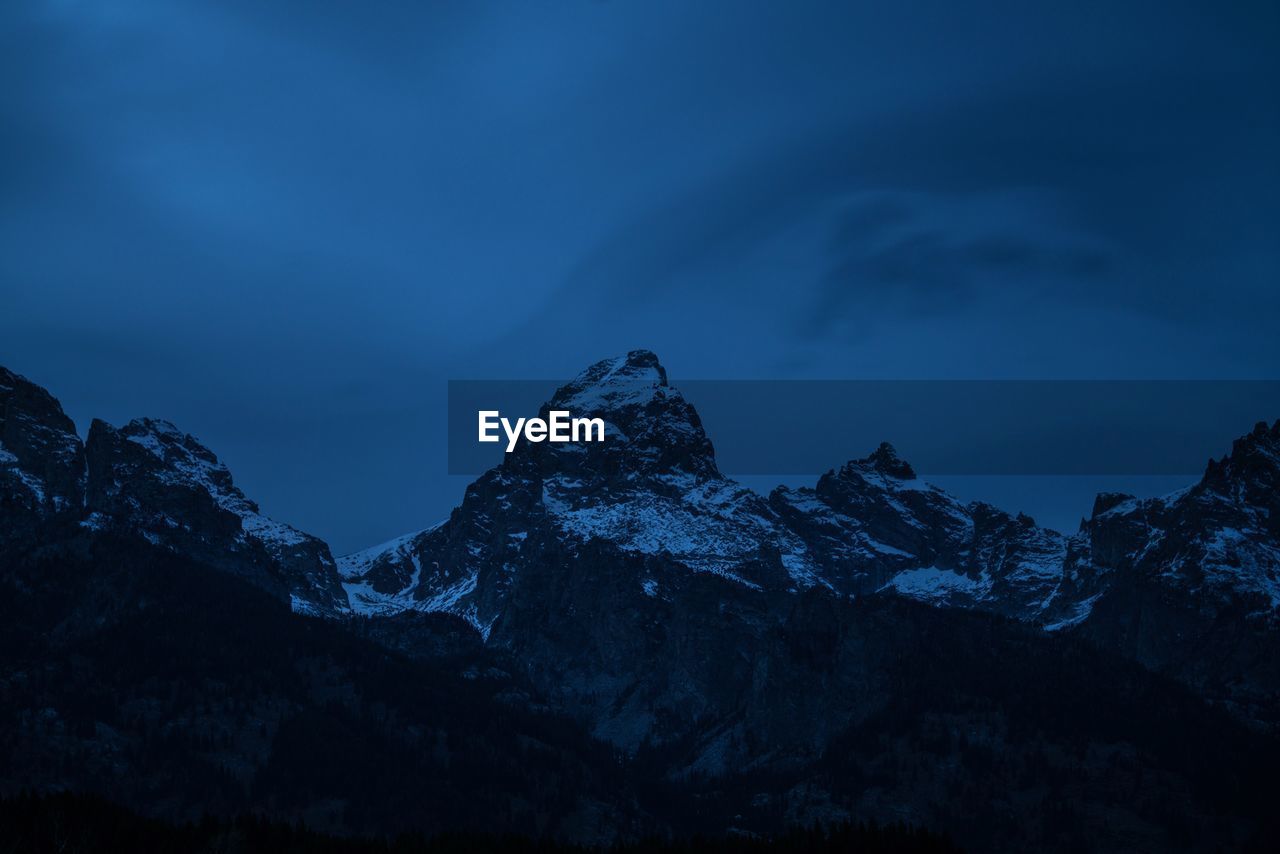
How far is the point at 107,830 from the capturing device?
642 ft

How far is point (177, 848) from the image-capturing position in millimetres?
189750

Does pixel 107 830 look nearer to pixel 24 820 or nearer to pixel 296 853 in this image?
pixel 24 820

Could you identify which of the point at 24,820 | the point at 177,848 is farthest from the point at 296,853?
the point at 24,820

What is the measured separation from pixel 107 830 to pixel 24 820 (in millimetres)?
9854

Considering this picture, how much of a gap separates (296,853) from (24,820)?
32173 millimetres

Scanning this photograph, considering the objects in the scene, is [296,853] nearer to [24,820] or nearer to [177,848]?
[177,848]

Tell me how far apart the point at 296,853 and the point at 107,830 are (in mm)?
22329

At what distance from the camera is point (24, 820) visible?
195625 mm

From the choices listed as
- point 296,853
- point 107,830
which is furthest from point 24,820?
point 296,853

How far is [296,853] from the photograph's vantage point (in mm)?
197250

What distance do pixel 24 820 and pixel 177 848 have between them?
2068 centimetres
